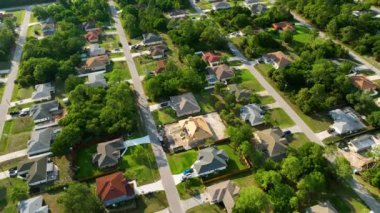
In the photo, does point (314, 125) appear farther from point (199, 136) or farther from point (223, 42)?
point (223, 42)

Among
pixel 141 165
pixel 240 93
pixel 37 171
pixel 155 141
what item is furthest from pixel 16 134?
pixel 240 93

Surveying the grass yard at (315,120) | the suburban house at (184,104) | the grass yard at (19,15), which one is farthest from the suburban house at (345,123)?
the grass yard at (19,15)

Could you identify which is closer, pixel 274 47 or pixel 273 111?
pixel 273 111

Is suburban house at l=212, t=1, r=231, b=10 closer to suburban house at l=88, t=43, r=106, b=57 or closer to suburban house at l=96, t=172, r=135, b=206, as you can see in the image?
suburban house at l=88, t=43, r=106, b=57

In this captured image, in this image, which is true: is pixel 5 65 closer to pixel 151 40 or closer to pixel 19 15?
pixel 19 15

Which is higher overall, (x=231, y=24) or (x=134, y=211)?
(x=231, y=24)

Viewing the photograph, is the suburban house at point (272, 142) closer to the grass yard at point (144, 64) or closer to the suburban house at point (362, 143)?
the suburban house at point (362, 143)

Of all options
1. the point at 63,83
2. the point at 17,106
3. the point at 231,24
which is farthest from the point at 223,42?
the point at 17,106
